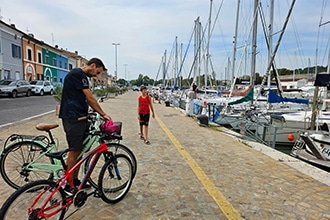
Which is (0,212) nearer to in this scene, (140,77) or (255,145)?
(255,145)

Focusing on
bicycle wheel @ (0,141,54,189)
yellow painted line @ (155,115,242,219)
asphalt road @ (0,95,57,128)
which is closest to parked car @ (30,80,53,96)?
asphalt road @ (0,95,57,128)

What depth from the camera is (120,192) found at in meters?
3.63

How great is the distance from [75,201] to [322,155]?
694 cm

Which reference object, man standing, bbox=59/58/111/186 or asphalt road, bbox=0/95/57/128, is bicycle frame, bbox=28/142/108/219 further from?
asphalt road, bbox=0/95/57/128

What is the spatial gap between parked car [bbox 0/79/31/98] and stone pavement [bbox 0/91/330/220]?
17.1 m

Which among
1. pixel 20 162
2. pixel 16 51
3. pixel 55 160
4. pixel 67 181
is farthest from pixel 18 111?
pixel 16 51

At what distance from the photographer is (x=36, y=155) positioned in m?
3.42

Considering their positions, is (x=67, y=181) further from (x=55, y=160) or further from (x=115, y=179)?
(x=115, y=179)

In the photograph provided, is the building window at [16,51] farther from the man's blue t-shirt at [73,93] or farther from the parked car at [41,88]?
the man's blue t-shirt at [73,93]

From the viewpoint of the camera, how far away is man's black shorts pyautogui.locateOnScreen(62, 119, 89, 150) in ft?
10.2

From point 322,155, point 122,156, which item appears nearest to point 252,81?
point 322,155

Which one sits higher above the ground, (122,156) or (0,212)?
(122,156)

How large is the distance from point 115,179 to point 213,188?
5.37ft

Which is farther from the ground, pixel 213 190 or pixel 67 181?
pixel 67 181
